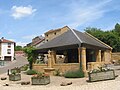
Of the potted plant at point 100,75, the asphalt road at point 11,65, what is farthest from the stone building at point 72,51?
the asphalt road at point 11,65

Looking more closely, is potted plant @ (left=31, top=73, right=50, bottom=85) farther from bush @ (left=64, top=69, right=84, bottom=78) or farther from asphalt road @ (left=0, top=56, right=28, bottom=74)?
asphalt road @ (left=0, top=56, right=28, bottom=74)

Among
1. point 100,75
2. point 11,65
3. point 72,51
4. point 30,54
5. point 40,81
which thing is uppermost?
point 72,51

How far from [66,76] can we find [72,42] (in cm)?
418

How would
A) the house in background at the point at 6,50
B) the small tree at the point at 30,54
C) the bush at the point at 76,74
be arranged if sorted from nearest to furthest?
the bush at the point at 76,74, the small tree at the point at 30,54, the house in background at the point at 6,50

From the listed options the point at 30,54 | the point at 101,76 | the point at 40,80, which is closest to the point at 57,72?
the point at 30,54

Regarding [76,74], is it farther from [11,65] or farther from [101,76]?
[11,65]

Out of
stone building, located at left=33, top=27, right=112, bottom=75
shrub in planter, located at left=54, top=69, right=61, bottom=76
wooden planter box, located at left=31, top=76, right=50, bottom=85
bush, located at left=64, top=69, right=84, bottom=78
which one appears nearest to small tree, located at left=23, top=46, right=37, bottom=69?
stone building, located at left=33, top=27, right=112, bottom=75

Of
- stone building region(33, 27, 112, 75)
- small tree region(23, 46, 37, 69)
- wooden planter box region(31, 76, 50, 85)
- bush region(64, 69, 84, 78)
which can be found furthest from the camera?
small tree region(23, 46, 37, 69)

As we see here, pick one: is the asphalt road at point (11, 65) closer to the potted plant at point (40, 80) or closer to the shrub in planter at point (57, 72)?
the shrub in planter at point (57, 72)

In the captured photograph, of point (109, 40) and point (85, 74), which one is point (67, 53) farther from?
point (109, 40)

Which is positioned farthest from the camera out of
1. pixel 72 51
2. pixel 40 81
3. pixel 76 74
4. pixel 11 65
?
pixel 11 65

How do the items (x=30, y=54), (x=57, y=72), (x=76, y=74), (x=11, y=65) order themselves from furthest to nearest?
(x=11, y=65) < (x=30, y=54) < (x=57, y=72) < (x=76, y=74)

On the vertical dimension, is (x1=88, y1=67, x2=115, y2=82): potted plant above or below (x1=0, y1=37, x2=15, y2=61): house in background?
below

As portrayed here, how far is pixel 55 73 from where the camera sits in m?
25.8
